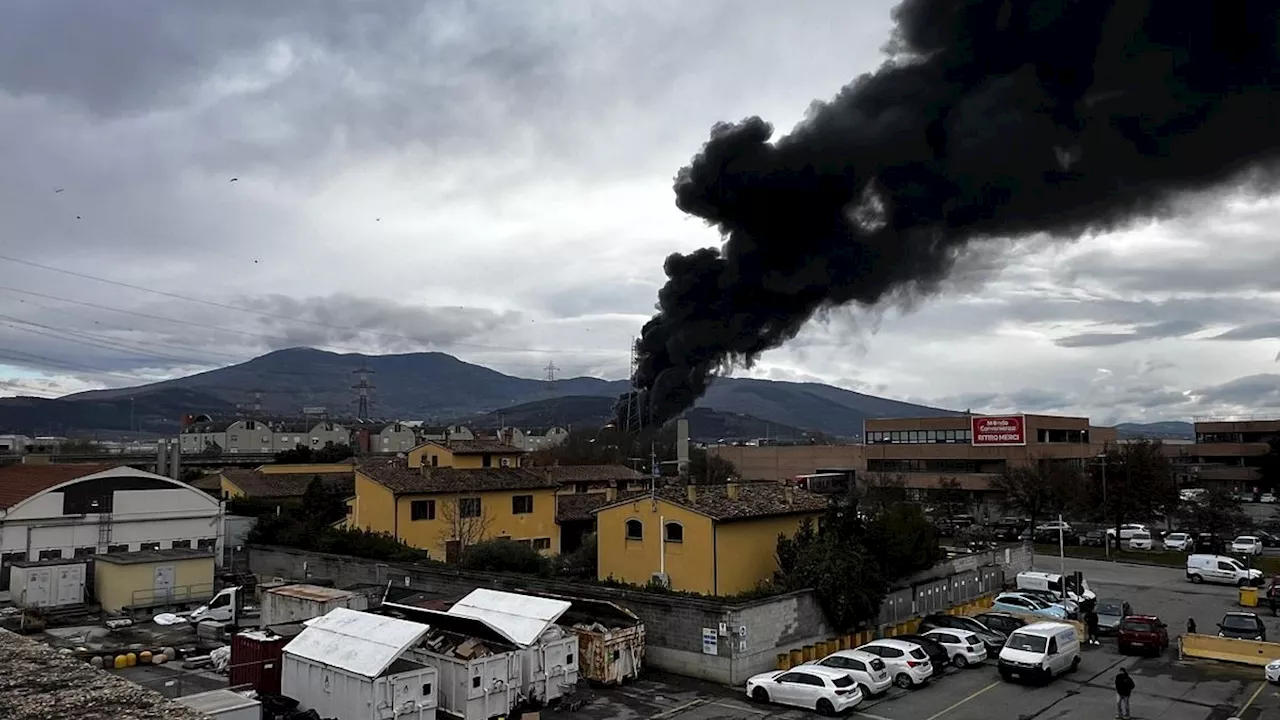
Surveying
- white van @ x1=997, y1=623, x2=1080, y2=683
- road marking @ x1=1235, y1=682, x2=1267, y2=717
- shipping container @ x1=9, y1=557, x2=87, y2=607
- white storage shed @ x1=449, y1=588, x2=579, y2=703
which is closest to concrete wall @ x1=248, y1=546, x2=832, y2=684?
white storage shed @ x1=449, y1=588, x2=579, y2=703

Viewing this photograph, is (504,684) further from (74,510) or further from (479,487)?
(74,510)

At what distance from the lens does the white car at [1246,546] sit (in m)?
55.2

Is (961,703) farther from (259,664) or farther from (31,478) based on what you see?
(31,478)

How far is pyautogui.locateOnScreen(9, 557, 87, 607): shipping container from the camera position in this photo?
3219cm

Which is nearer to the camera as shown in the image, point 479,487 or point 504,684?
point 504,684

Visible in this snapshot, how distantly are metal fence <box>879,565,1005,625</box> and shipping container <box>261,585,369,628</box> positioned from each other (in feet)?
60.0

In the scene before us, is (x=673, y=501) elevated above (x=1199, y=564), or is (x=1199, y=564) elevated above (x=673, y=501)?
(x=673, y=501)

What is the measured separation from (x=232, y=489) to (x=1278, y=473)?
278 ft

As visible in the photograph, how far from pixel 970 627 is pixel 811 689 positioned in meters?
9.98

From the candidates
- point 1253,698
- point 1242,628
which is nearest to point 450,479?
point 1253,698

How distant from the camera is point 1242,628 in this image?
29.0 m

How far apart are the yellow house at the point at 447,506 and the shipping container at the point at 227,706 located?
909 inches

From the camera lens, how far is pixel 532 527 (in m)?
45.0

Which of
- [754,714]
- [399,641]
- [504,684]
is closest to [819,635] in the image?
[754,714]
